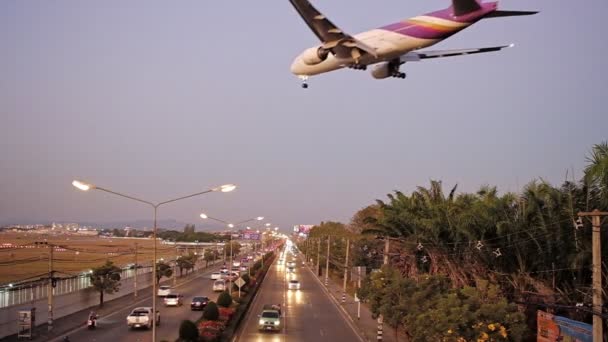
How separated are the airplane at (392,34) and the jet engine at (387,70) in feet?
1.80

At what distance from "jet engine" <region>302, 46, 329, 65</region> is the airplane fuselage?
1.93 ft

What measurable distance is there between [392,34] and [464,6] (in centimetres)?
197

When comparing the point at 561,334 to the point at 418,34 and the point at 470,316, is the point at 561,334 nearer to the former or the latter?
the point at 470,316

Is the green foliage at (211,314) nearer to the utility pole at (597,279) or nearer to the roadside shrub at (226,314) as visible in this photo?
the roadside shrub at (226,314)

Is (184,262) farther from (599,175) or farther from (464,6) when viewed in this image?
(464,6)

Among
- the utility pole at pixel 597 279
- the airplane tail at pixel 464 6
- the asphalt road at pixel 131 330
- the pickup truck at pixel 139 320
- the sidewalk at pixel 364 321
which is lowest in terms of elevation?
the sidewalk at pixel 364 321

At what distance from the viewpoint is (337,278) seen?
332 ft

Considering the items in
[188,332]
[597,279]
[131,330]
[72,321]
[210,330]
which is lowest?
[72,321]

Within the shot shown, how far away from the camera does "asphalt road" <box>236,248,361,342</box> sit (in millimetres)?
39466

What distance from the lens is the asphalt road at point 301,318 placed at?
129 feet

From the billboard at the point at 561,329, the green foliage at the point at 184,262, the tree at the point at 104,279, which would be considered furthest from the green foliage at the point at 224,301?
the green foliage at the point at 184,262

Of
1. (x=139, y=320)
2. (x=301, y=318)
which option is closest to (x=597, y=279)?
(x=139, y=320)

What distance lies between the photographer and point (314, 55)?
56.7ft

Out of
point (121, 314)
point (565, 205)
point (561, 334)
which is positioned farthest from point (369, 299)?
point (121, 314)
